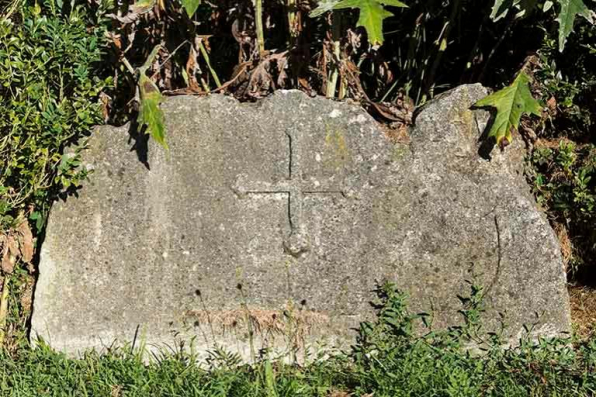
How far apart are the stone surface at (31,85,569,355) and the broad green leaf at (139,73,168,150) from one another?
154 millimetres

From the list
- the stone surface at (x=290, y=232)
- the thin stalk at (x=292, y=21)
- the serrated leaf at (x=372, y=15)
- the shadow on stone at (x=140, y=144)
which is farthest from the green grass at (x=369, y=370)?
the thin stalk at (x=292, y=21)

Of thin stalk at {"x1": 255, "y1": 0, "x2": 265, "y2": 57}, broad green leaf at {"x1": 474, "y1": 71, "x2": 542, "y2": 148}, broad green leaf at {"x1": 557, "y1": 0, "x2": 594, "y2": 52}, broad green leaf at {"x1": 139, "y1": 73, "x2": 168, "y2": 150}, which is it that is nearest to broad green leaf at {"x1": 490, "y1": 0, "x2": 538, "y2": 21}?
broad green leaf at {"x1": 557, "y1": 0, "x2": 594, "y2": 52}

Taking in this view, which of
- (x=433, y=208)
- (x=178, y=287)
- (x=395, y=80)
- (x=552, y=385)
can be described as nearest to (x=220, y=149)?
(x=178, y=287)

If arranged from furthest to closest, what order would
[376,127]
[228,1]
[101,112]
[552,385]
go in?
[228,1] → [101,112] → [376,127] → [552,385]

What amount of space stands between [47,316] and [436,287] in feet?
5.84

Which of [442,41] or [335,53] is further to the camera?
[442,41]

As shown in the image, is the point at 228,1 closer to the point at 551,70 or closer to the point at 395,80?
the point at 395,80

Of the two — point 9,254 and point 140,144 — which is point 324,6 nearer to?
point 140,144

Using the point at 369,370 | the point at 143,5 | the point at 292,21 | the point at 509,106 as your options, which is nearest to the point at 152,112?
the point at 143,5

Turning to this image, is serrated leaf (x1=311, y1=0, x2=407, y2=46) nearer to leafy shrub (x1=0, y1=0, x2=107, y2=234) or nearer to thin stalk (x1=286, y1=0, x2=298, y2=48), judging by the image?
thin stalk (x1=286, y1=0, x2=298, y2=48)

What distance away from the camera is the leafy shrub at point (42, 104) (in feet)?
14.0

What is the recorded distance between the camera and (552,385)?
12.3 ft

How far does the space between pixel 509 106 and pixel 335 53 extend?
88 centimetres

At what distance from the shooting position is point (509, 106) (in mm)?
4113
